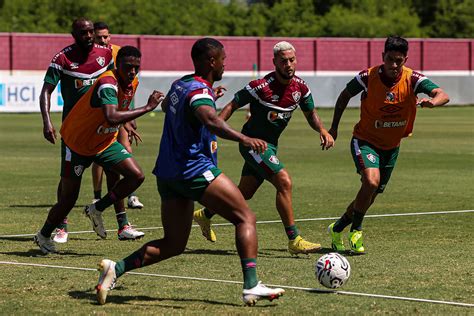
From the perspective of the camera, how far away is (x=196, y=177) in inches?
359

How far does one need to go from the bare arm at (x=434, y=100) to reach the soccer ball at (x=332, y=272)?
7.40ft

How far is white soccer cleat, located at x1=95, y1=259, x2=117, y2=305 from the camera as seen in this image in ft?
30.1

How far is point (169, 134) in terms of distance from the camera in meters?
9.29

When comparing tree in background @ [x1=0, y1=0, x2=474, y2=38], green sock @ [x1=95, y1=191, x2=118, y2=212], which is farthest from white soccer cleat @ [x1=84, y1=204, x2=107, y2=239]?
tree in background @ [x1=0, y1=0, x2=474, y2=38]

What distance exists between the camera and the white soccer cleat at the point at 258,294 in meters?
8.88

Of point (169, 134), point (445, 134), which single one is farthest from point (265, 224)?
point (445, 134)

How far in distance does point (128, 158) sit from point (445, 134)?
76.1 feet

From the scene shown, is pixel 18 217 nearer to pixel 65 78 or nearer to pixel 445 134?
pixel 65 78

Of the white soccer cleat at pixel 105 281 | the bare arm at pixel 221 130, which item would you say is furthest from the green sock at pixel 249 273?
the white soccer cleat at pixel 105 281

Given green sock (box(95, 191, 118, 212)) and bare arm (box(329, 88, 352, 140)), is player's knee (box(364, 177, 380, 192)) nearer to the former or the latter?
bare arm (box(329, 88, 352, 140))

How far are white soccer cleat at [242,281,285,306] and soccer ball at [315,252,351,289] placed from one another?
925 mm

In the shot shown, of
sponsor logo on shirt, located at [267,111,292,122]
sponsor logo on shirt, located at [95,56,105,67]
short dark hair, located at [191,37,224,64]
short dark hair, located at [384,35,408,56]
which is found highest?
short dark hair, located at [191,37,224,64]

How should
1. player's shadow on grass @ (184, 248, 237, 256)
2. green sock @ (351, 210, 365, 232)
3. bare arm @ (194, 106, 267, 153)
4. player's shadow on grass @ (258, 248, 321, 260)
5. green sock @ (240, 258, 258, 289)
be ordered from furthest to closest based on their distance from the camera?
green sock @ (351, 210, 365, 232), player's shadow on grass @ (184, 248, 237, 256), player's shadow on grass @ (258, 248, 321, 260), green sock @ (240, 258, 258, 289), bare arm @ (194, 106, 267, 153)

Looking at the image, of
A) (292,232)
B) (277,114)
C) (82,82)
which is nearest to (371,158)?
(277,114)
